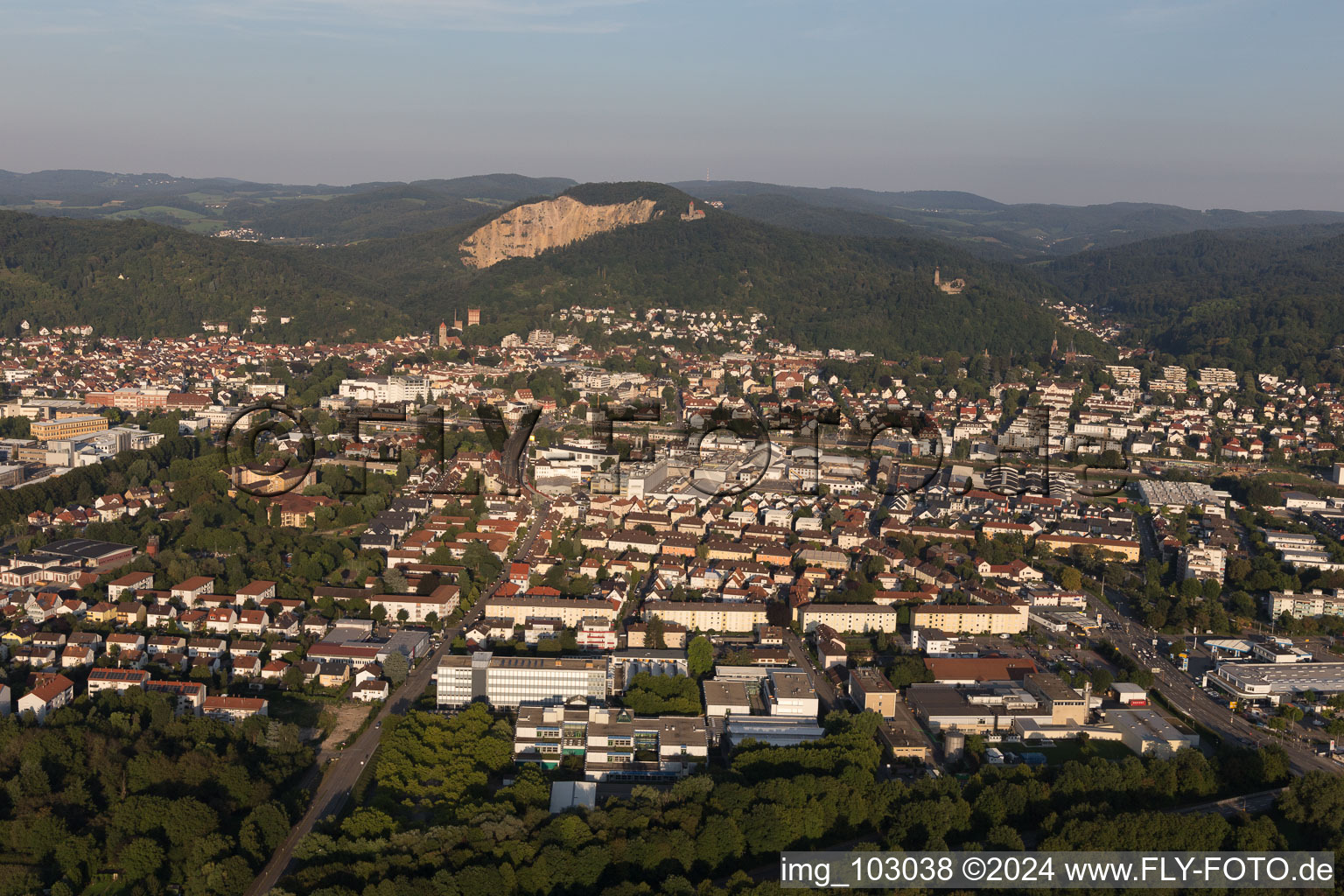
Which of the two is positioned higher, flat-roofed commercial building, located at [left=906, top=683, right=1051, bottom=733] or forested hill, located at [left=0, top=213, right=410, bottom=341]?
forested hill, located at [left=0, top=213, right=410, bottom=341]

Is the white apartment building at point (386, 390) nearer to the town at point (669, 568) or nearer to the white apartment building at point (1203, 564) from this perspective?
the town at point (669, 568)

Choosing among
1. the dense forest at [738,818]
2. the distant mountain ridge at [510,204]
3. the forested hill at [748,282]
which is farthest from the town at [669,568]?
the distant mountain ridge at [510,204]

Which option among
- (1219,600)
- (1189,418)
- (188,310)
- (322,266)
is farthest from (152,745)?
(322,266)

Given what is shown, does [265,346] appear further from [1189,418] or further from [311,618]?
[1189,418]

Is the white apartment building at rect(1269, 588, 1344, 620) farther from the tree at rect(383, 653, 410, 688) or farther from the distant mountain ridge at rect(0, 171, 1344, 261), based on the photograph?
the distant mountain ridge at rect(0, 171, 1344, 261)

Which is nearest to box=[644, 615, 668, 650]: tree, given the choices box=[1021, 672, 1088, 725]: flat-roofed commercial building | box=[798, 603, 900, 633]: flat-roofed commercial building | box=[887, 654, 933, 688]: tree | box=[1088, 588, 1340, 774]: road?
box=[798, 603, 900, 633]: flat-roofed commercial building

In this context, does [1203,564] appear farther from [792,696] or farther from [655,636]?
[655,636]
